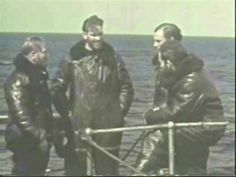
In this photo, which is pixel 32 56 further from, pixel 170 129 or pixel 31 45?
pixel 170 129

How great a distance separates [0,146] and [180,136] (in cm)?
173

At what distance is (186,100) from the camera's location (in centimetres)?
479

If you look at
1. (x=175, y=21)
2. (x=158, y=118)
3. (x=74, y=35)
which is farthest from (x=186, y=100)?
(x=74, y=35)

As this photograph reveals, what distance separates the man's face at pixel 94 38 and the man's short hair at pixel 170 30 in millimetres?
472

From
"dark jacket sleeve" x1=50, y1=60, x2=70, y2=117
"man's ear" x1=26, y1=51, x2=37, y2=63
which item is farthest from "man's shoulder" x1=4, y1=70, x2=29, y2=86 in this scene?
"dark jacket sleeve" x1=50, y1=60, x2=70, y2=117

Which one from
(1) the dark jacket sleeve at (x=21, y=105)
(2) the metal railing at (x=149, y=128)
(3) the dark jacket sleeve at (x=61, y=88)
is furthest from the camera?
(3) the dark jacket sleeve at (x=61, y=88)

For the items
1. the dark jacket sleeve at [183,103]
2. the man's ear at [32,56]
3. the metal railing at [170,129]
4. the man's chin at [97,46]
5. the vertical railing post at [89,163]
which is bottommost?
the vertical railing post at [89,163]

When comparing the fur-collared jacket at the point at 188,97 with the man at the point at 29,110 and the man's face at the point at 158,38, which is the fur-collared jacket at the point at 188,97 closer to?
the man's face at the point at 158,38

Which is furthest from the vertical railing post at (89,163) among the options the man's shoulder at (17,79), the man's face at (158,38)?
the man's face at (158,38)

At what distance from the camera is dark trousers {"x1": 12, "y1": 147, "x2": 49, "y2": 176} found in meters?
4.98

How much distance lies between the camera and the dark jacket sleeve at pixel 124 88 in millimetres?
4984

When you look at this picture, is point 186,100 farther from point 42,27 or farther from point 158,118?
point 42,27

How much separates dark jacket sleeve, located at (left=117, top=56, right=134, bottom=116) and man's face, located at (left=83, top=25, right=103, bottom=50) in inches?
9.1

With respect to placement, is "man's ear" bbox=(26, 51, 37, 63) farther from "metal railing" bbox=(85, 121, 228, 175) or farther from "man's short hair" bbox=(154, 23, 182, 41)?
"man's short hair" bbox=(154, 23, 182, 41)
